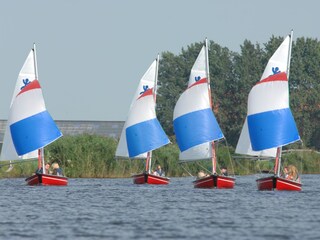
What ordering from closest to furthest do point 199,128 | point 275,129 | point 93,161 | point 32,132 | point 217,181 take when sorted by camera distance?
point 275,129 < point 217,181 < point 199,128 < point 32,132 < point 93,161

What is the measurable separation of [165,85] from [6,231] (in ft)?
384

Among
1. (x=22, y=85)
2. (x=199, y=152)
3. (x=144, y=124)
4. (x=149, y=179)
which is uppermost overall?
(x=22, y=85)

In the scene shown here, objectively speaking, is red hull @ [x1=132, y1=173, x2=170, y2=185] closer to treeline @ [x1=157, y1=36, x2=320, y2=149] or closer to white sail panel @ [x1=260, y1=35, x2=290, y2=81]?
white sail panel @ [x1=260, y1=35, x2=290, y2=81]

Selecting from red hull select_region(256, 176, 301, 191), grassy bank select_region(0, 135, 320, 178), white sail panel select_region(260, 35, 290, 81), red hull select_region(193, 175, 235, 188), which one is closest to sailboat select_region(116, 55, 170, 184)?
grassy bank select_region(0, 135, 320, 178)

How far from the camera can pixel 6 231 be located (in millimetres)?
41844

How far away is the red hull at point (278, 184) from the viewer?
216ft

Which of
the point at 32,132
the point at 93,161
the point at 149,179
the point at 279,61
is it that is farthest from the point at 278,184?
the point at 93,161

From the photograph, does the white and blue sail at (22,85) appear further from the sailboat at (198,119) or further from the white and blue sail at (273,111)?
the white and blue sail at (273,111)

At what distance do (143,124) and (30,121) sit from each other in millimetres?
10416

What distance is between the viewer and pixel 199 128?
7538 cm

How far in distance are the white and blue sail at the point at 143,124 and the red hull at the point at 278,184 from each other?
58.2 feet

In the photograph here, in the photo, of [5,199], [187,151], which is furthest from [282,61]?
[5,199]

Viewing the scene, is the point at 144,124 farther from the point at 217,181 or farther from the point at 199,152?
the point at 217,181

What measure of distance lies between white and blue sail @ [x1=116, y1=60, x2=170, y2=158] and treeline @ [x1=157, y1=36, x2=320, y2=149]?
55.7 metres
